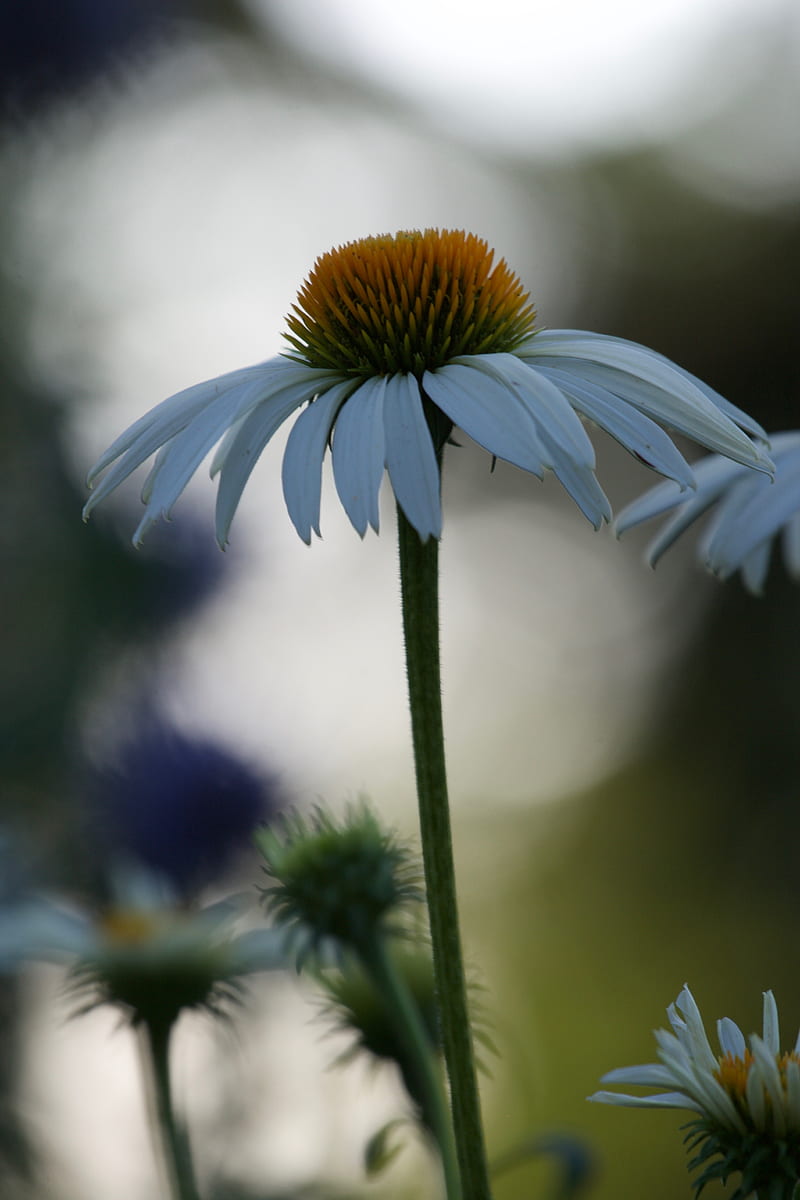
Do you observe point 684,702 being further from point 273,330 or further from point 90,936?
point 90,936

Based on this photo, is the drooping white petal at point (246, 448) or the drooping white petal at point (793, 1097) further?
the drooping white petal at point (246, 448)

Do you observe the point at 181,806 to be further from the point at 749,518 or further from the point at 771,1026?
the point at 771,1026

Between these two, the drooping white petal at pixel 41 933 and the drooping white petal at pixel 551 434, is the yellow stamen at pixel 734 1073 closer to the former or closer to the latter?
the drooping white petal at pixel 551 434

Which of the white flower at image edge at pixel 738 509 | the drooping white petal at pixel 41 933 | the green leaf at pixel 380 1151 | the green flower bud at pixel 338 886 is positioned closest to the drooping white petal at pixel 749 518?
the white flower at image edge at pixel 738 509

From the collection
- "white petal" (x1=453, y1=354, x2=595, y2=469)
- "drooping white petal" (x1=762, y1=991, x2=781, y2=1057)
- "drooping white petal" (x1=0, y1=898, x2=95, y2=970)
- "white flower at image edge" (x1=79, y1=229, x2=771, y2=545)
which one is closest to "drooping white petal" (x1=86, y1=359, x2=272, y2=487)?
"white flower at image edge" (x1=79, y1=229, x2=771, y2=545)

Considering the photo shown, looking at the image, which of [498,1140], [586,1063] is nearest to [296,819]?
[498,1140]

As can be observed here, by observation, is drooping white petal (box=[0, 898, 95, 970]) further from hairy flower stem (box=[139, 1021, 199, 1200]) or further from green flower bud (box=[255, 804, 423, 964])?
green flower bud (box=[255, 804, 423, 964])

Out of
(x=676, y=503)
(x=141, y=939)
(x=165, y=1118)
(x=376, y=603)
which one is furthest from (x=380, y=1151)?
(x=376, y=603)

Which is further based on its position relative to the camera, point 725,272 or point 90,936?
point 725,272
